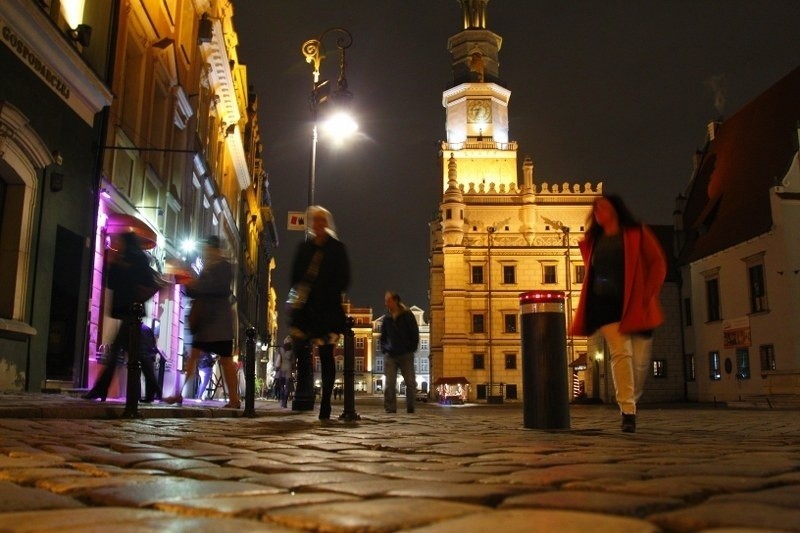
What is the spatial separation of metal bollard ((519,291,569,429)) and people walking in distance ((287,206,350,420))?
2117 mm

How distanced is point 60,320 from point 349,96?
7.55 meters

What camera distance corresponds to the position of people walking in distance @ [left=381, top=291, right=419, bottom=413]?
1334 centimetres

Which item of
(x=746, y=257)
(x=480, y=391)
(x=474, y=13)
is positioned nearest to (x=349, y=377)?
(x=746, y=257)

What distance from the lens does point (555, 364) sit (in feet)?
23.7

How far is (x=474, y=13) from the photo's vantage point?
3059 inches

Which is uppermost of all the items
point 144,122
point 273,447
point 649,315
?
point 144,122

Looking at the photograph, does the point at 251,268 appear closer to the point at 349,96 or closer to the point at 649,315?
the point at 349,96

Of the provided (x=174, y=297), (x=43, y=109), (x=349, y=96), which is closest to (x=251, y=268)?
(x=174, y=297)

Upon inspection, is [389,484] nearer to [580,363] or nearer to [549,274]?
[580,363]

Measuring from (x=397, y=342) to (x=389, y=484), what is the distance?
34.5ft

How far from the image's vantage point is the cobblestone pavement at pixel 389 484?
2.04 m

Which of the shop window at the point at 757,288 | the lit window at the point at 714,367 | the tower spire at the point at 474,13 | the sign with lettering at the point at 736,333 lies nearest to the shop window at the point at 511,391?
the lit window at the point at 714,367

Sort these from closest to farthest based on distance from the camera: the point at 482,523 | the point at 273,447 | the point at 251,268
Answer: the point at 482,523
the point at 273,447
the point at 251,268

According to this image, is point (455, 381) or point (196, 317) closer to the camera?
point (196, 317)
